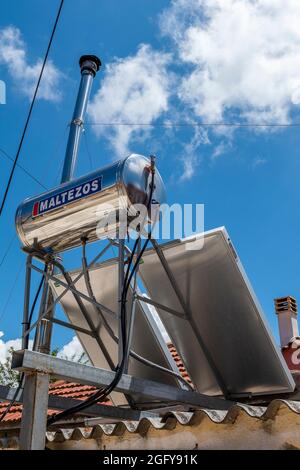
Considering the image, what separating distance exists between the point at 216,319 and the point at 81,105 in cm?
340

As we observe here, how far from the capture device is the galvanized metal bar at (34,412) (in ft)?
11.1

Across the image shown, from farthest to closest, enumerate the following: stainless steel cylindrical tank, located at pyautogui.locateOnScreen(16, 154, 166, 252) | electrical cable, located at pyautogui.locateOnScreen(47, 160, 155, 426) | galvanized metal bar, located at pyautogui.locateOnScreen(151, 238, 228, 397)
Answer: galvanized metal bar, located at pyautogui.locateOnScreen(151, 238, 228, 397)
stainless steel cylindrical tank, located at pyautogui.locateOnScreen(16, 154, 166, 252)
electrical cable, located at pyautogui.locateOnScreen(47, 160, 155, 426)

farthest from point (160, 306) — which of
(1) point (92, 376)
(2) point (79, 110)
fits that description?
(2) point (79, 110)

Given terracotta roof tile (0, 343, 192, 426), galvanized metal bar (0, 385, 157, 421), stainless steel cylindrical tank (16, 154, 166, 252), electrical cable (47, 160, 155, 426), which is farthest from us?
terracotta roof tile (0, 343, 192, 426)

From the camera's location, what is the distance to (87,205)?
A: 4.64 m

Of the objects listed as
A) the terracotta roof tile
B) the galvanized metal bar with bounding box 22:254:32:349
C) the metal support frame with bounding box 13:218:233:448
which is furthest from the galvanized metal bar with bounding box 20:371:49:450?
the terracotta roof tile

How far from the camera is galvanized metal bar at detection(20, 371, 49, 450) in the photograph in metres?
3.40

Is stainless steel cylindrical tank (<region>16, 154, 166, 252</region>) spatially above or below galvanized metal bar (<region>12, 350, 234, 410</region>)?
above

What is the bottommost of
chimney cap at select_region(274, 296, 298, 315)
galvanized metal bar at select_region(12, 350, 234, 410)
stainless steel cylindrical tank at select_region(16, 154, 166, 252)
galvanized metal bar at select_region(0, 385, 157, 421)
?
galvanized metal bar at select_region(0, 385, 157, 421)

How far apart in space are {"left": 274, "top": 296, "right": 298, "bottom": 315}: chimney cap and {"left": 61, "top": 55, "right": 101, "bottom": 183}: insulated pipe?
437cm

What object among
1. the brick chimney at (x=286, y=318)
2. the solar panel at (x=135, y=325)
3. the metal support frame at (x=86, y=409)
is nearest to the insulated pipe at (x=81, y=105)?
the solar panel at (x=135, y=325)

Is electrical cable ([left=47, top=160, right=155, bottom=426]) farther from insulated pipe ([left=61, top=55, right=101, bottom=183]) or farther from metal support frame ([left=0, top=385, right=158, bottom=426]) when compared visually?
insulated pipe ([left=61, top=55, right=101, bottom=183])
